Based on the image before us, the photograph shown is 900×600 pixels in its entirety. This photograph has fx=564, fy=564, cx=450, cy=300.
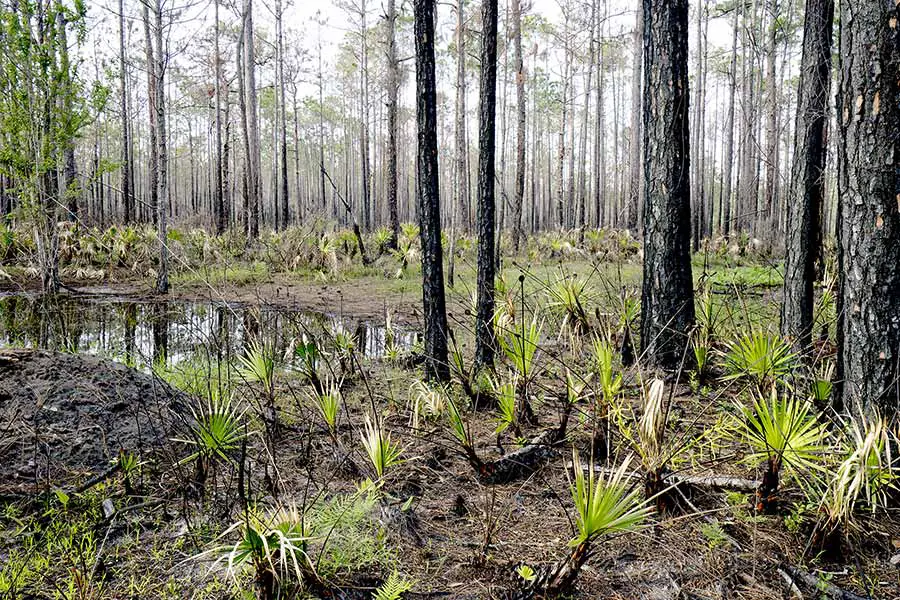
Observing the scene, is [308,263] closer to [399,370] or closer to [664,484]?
[399,370]

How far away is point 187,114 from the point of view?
40.9 m

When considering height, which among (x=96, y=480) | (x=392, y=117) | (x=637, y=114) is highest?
(x=637, y=114)

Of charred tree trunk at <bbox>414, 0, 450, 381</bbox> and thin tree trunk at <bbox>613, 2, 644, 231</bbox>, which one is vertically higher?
thin tree trunk at <bbox>613, 2, 644, 231</bbox>

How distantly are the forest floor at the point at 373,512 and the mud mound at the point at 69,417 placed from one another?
0.01m

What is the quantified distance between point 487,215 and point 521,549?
11.8 feet

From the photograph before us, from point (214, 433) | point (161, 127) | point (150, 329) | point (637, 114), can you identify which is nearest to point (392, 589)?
point (214, 433)

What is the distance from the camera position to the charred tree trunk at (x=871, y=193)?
2811 mm

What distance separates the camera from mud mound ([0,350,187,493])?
3.30 metres

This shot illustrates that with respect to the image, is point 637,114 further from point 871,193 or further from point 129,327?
point 871,193

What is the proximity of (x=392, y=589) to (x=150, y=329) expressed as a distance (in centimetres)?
730

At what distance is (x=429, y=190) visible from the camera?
5.06 metres

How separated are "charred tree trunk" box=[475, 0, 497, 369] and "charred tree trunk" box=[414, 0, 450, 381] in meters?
0.46

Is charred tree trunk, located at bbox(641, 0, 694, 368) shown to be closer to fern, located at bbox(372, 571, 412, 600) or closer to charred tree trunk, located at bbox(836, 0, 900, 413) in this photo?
charred tree trunk, located at bbox(836, 0, 900, 413)

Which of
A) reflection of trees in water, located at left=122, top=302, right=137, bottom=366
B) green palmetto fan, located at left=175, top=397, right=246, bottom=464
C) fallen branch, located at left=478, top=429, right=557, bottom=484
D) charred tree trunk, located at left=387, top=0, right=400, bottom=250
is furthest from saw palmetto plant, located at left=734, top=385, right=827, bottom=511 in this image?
charred tree trunk, located at left=387, top=0, right=400, bottom=250
